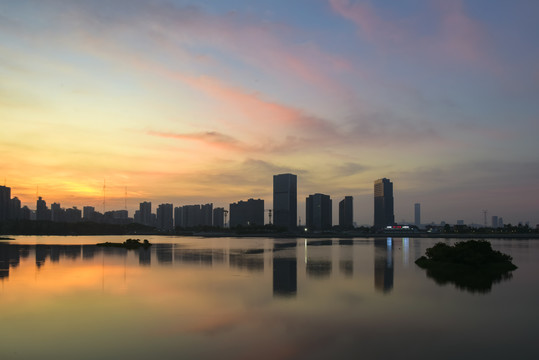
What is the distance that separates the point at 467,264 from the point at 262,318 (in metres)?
41.1

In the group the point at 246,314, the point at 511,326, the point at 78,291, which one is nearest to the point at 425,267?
the point at 511,326

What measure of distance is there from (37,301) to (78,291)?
16.0 ft

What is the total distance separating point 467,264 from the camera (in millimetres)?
55719

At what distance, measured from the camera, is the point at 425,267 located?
57.6 metres

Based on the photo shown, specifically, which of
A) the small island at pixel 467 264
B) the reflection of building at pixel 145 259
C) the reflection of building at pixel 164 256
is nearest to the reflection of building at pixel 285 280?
the small island at pixel 467 264

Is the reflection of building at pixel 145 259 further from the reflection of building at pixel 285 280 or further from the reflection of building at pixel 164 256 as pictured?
the reflection of building at pixel 285 280

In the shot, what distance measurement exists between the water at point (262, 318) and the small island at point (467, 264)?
14.1ft

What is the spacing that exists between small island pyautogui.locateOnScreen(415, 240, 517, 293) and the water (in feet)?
14.1

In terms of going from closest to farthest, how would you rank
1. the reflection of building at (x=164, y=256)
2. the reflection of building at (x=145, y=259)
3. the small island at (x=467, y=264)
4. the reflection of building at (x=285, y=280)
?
the reflection of building at (x=285, y=280), the small island at (x=467, y=264), the reflection of building at (x=145, y=259), the reflection of building at (x=164, y=256)

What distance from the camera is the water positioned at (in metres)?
19.1

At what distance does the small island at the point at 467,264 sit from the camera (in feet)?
154

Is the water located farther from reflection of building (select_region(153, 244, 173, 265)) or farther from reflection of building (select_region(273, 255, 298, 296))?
reflection of building (select_region(153, 244, 173, 265))

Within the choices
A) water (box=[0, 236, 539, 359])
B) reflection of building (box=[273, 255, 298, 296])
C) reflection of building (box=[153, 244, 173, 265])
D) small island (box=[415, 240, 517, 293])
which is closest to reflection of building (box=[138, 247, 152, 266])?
reflection of building (box=[153, 244, 173, 265])

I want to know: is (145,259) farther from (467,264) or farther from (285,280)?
(467,264)
